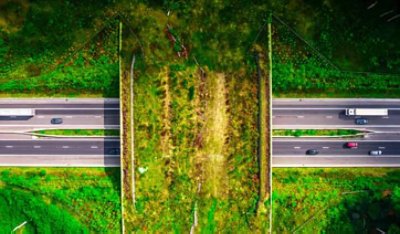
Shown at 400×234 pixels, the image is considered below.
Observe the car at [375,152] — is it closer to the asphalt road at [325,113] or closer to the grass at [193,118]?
the asphalt road at [325,113]

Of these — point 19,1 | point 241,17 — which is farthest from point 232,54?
point 19,1

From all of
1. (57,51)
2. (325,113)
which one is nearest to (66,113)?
(57,51)

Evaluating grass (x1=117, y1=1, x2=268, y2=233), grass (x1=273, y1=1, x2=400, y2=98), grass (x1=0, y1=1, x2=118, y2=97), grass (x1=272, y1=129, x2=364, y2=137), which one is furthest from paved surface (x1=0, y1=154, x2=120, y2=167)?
grass (x1=273, y1=1, x2=400, y2=98)

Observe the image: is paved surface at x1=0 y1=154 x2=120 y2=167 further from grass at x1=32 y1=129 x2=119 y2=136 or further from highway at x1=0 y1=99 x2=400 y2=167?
grass at x1=32 y1=129 x2=119 y2=136

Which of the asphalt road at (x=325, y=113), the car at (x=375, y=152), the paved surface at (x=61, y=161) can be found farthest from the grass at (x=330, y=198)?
the paved surface at (x=61, y=161)

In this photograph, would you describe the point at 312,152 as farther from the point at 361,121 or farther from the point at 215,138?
the point at 215,138

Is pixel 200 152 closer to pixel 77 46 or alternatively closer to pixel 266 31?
pixel 266 31
